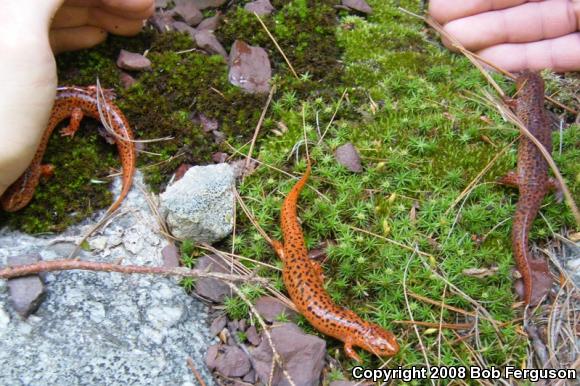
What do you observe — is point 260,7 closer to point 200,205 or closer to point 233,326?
point 200,205

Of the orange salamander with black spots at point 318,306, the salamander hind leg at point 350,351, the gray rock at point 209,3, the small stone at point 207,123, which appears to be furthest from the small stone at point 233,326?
the gray rock at point 209,3

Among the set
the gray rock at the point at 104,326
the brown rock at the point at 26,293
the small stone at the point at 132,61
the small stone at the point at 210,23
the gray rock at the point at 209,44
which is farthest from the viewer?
the small stone at the point at 210,23

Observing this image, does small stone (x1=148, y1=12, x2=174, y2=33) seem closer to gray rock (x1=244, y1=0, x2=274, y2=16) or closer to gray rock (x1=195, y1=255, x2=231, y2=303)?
gray rock (x1=244, y1=0, x2=274, y2=16)

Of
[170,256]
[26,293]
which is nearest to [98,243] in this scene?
[170,256]
